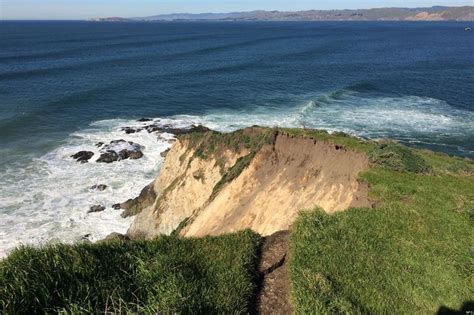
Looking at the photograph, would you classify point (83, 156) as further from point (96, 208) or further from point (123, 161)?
point (96, 208)

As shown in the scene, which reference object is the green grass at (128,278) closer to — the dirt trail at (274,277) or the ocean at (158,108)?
the dirt trail at (274,277)

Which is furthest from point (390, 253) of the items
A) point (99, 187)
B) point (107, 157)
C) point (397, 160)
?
point (107, 157)

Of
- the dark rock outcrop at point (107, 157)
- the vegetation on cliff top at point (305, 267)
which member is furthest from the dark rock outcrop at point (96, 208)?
the vegetation on cliff top at point (305, 267)

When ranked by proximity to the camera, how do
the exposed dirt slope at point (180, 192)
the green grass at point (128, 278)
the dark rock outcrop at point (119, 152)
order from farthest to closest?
the dark rock outcrop at point (119, 152)
the exposed dirt slope at point (180, 192)
the green grass at point (128, 278)

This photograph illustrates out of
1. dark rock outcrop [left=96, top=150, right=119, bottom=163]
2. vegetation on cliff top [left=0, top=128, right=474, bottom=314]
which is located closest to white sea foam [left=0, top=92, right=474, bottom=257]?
dark rock outcrop [left=96, top=150, right=119, bottom=163]

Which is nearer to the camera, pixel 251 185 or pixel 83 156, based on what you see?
pixel 251 185

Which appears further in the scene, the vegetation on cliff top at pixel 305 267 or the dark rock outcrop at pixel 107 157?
the dark rock outcrop at pixel 107 157
